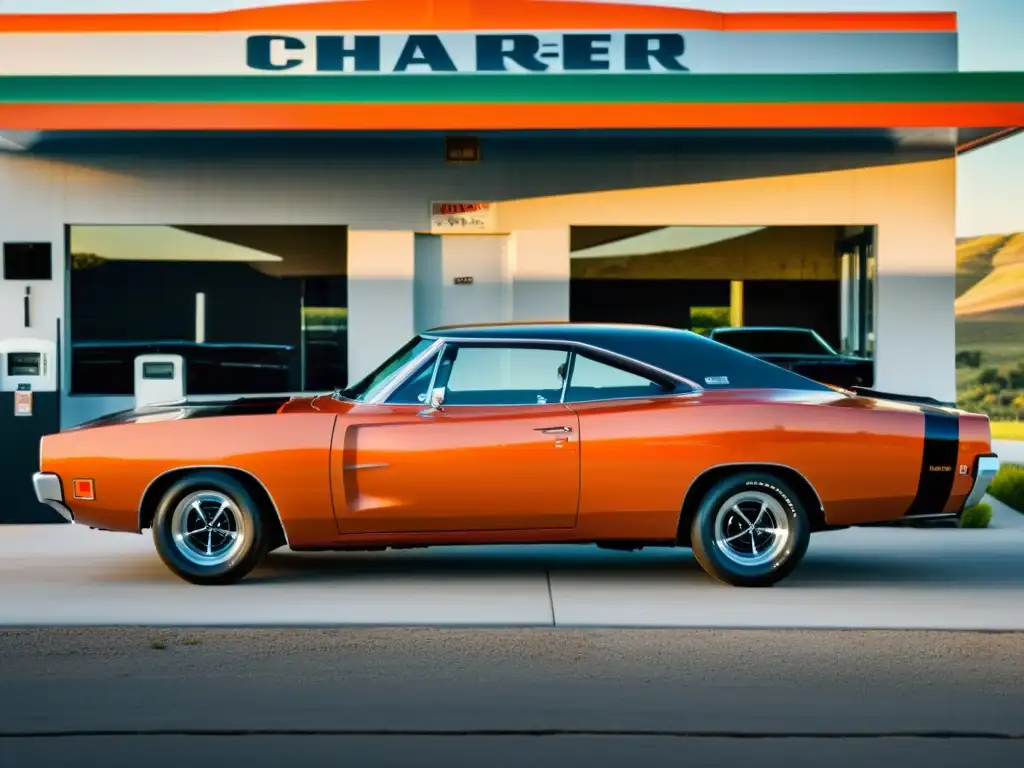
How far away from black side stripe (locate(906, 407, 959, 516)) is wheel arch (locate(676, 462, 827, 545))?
0.60 metres

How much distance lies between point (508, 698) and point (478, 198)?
10434 mm

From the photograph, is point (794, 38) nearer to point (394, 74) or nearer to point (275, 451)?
point (394, 74)

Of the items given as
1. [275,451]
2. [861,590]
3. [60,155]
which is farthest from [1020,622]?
[60,155]

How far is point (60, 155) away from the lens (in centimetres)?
1714

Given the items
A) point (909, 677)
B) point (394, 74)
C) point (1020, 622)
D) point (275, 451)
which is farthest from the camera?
point (394, 74)

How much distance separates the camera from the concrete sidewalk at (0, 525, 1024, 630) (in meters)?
9.33

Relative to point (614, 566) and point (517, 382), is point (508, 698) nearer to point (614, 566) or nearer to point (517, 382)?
point (517, 382)

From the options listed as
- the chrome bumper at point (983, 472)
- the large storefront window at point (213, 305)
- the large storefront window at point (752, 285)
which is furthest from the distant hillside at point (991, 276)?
the chrome bumper at point (983, 472)

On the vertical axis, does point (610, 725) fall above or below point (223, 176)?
below

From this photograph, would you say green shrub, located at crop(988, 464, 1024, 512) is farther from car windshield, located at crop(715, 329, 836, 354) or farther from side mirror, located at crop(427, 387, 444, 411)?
side mirror, located at crop(427, 387, 444, 411)

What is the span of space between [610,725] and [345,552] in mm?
5852

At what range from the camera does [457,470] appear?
33.5 ft

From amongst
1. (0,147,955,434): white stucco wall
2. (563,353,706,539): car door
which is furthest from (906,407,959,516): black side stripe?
(0,147,955,434): white stucco wall

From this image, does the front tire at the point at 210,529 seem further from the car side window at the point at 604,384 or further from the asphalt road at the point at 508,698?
the car side window at the point at 604,384
